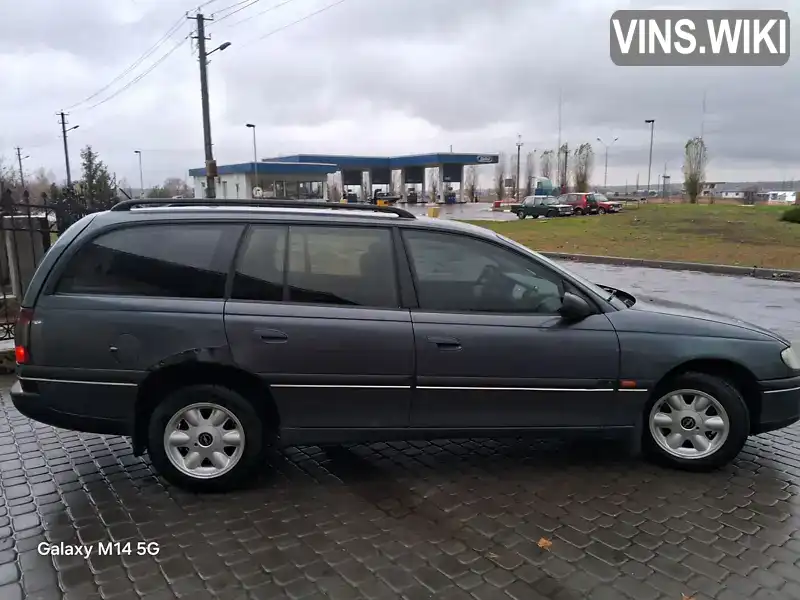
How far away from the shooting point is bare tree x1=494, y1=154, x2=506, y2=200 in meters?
84.1

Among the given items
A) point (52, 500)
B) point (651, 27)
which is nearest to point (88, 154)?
point (651, 27)

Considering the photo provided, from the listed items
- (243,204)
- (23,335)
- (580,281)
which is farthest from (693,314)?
(23,335)

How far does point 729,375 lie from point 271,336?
119 inches

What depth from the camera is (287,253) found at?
3770 millimetres

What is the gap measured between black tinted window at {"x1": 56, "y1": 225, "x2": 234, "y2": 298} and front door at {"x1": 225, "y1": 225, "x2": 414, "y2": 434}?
159 millimetres

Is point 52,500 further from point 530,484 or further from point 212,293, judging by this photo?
point 530,484

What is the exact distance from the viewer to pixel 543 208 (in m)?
38.9

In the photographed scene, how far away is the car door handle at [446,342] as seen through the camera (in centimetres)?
367

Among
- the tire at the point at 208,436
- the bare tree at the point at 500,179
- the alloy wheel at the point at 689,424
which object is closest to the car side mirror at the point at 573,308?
the alloy wheel at the point at 689,424

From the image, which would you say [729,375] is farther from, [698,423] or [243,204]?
[243,204]

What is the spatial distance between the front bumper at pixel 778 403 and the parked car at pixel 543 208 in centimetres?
3593

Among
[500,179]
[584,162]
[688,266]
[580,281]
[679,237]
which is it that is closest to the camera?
[580,281]

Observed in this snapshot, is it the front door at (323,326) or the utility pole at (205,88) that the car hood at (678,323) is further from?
the utility pole at (205,88)

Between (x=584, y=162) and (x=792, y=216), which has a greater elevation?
(x=584, y=162)
